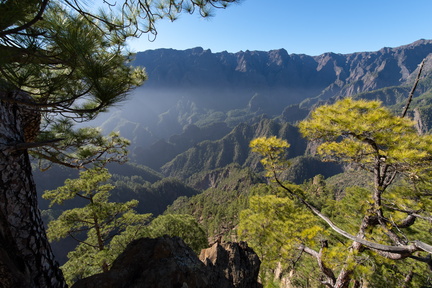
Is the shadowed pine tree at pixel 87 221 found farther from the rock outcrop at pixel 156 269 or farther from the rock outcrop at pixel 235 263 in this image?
the rock outcrop at pixel 156 269

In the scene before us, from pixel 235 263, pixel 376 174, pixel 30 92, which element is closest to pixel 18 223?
pixel 30 92

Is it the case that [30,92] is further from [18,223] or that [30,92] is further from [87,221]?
[87,221]

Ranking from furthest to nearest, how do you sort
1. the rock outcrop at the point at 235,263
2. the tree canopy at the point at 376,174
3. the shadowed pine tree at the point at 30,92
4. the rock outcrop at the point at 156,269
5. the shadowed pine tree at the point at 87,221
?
1. the shadowed pine tree at the point at 87,221
2. the rock outcrop at the point at 235,263
3. the tree canopy at the point at 376,174
4. the rock outcrop at the point at 156,269
5. the shadowed pine tree at the point at 30,92

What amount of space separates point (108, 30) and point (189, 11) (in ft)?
6.13

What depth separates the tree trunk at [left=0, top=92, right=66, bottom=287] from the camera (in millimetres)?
2197

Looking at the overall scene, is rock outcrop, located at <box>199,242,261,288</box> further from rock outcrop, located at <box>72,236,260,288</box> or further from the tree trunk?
the tree trunk

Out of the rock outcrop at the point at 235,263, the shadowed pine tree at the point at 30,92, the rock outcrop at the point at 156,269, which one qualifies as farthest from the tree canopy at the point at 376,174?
the shadowed pine tree at the point at 30,92

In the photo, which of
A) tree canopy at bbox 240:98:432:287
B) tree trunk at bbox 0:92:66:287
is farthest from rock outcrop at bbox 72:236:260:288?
tree canopy at bbox 240:98:432:287

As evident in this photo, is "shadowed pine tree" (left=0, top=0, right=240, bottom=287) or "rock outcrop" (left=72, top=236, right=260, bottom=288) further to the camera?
"rock outcrop" (left=72, top=236, right=260, bottom=288)

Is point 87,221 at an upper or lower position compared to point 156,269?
lower

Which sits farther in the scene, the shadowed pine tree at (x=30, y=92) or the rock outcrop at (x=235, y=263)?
the rock outcrop at (x=235, y=263)

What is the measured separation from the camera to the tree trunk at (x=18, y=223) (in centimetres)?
220

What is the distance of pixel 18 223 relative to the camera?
2330mm

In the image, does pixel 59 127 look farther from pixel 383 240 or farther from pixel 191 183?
pixel 191 183
